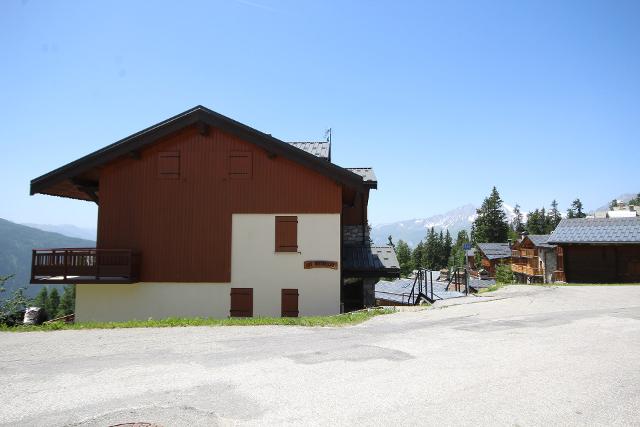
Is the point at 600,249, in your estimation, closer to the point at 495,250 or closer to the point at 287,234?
the point at 287,234

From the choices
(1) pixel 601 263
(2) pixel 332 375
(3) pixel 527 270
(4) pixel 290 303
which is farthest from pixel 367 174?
(3) pixel 527 270

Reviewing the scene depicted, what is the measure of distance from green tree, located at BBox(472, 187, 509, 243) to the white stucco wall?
8023cm

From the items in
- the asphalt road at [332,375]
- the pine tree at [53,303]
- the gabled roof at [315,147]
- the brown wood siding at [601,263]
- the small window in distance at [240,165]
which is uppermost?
the gabled roof at [315,147]

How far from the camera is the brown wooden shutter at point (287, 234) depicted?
55.4 ft

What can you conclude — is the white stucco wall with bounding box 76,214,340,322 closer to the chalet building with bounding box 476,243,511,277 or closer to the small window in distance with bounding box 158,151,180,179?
the small window in distance with bounding box 158,151,180,179

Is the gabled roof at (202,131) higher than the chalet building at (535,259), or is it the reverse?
the gabled roof at (202,131)

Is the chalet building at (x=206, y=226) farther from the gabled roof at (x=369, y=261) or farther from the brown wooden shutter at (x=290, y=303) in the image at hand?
the gabled roof at (x=369, y=261)

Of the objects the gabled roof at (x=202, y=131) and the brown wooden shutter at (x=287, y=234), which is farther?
the brown wooden shutter at (x=287, y=234)

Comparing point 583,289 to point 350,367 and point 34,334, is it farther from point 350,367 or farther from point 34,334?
point 34,334

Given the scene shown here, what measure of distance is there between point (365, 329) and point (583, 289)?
15336mm

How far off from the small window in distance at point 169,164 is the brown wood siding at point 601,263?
29482 millimetres

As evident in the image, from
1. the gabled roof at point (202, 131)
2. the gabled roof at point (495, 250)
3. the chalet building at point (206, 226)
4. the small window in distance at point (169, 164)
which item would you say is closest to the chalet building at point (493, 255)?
the gabled roof at point (495, 250)

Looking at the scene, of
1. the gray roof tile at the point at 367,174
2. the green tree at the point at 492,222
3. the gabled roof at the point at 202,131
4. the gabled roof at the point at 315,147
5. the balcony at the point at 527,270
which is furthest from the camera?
the green tree at the point at 492,222

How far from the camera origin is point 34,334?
39.2ft
